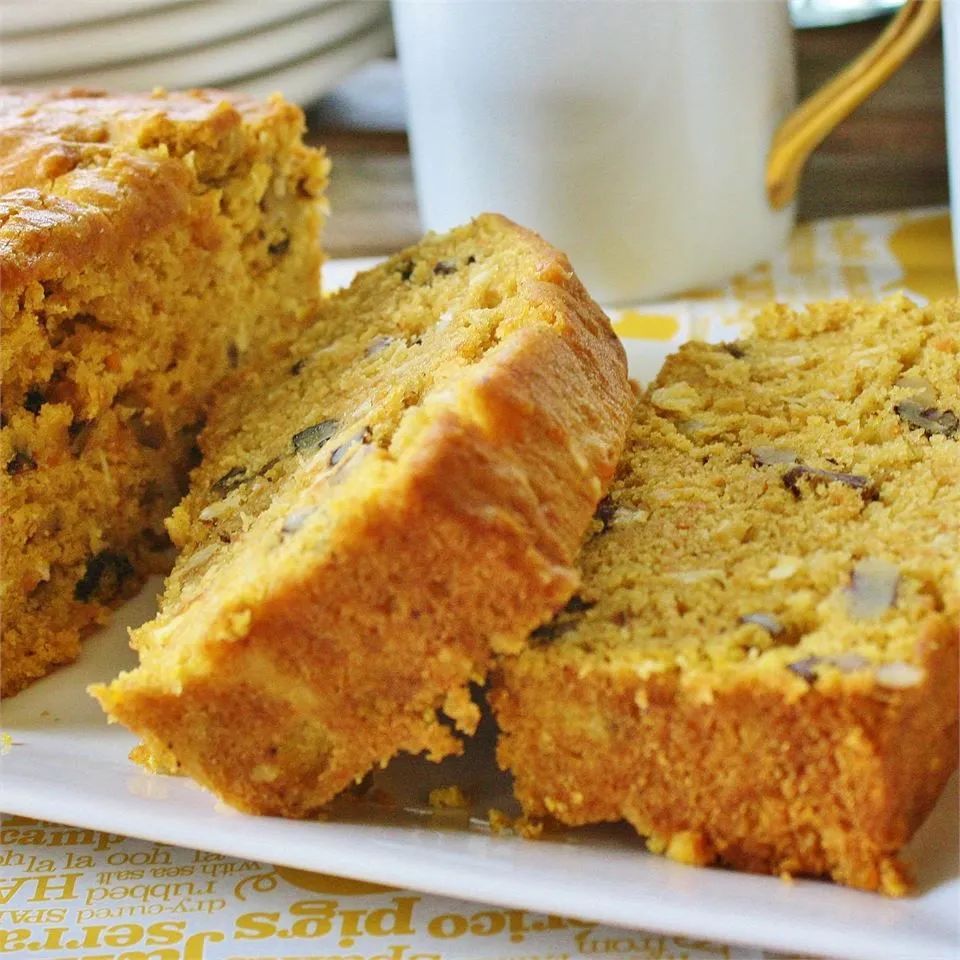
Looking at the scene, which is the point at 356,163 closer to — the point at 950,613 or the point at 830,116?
the point at 830,116

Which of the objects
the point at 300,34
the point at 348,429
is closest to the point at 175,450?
the point at 348,429

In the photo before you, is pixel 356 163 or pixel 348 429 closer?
pixel 348 429

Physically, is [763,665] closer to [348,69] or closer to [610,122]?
[610,122]

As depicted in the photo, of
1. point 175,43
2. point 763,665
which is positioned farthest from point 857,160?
point 763,665

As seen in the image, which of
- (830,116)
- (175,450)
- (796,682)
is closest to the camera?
(796,682)

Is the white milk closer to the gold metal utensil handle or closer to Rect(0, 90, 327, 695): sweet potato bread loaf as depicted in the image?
the gold metal utensil handle

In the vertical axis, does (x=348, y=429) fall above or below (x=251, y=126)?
below

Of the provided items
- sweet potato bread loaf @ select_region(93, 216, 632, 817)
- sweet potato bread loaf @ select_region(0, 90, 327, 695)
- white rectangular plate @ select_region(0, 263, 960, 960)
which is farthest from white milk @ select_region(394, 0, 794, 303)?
white rectangular plate @ select_region(0, 263, 960, 960)
